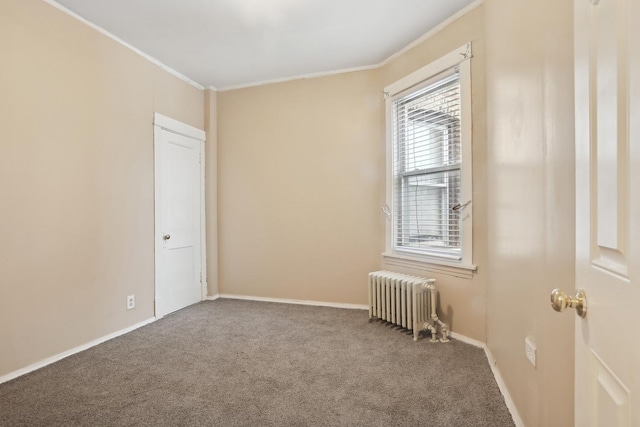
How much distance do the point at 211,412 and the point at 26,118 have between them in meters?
2.38

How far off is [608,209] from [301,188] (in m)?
3.62

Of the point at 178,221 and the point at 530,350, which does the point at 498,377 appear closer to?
the point at 530,350

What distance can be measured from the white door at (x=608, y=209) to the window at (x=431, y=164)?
217cm

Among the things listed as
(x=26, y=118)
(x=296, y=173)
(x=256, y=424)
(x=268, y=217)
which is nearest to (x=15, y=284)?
(x=26, y=118)

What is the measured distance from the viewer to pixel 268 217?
4.36 m

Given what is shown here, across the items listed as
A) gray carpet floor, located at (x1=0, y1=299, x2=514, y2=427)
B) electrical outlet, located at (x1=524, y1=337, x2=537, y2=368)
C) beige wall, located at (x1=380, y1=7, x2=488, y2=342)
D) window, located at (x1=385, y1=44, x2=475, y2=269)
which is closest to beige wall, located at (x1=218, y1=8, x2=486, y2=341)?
window, located at (x1=385, y1=44, x2=475, y2=269)

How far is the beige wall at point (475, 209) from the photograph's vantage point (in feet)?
9.22

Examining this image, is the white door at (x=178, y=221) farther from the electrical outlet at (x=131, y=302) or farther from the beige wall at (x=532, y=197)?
the beige wall at (x=532, y=197)

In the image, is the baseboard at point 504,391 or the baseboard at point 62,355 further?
the baseboard at point 62,355

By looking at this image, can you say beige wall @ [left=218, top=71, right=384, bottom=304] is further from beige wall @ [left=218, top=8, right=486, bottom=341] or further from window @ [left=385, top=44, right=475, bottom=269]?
window @ [left=385, top=44, right=475, bottom=269]

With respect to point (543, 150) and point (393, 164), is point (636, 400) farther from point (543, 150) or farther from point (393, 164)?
point (393, 164)

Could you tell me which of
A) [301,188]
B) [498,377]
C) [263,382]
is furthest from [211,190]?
[498,377]

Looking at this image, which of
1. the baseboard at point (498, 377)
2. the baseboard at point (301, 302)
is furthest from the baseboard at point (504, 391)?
the baseboard at point (301, 302)

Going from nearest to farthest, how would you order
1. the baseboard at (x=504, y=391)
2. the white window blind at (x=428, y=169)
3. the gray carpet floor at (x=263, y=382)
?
the baseboard at (x=504, y=391), the gray carpet floor at (x=263, y=382), the white window blind at (x=428, y=169)
